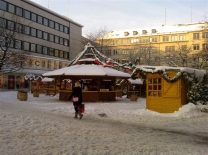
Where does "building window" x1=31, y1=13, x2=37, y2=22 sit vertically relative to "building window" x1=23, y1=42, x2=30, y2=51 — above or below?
above

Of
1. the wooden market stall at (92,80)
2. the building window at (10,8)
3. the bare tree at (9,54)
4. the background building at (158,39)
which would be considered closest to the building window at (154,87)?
the wooden market stall at (92,80)

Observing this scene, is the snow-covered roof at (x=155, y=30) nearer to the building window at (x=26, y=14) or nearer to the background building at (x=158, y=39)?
the background building at (x=158, y=39)

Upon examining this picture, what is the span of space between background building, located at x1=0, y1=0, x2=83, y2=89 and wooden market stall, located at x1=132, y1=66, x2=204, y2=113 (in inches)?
1399

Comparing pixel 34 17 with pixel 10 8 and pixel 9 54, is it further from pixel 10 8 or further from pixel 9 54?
pixel 9 54

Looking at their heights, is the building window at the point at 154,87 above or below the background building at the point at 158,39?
below

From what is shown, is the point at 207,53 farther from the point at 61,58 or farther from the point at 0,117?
the point at 61,58

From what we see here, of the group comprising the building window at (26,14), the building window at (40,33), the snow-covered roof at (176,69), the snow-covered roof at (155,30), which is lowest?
the snow-covered roof at (176,69)

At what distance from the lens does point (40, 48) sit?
207 ft

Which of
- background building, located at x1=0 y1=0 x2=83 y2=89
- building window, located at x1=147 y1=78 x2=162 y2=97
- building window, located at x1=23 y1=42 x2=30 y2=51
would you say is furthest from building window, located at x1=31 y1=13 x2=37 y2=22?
building window, located at x1=147 y1=78 x2=162 y2=97

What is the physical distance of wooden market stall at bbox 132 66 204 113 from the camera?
16.9 m

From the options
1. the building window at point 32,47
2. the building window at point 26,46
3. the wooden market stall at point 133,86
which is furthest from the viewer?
the building window at point 32,47

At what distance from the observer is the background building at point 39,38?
53.5 metres

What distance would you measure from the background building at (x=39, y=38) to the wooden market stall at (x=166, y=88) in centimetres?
3554

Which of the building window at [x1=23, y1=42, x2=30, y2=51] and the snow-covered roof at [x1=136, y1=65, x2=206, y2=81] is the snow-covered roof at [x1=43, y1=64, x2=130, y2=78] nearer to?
the snow-covered roof at [x1=136, y1=65, x2=206, y2=81]
